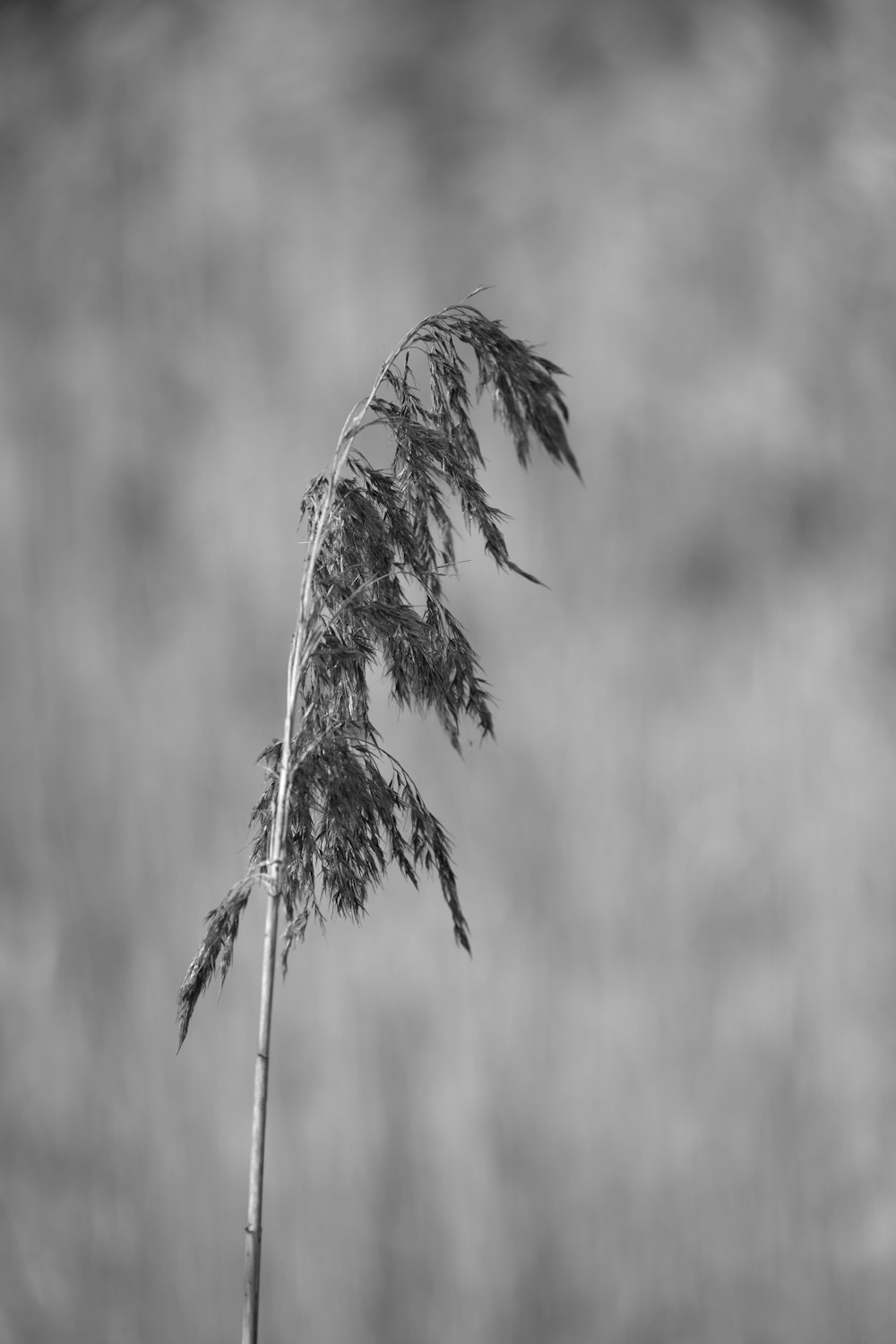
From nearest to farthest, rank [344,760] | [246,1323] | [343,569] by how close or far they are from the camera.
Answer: [246,1323] → [344,760] → [343,569]

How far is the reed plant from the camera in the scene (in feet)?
9.49

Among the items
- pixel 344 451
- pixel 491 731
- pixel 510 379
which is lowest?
pixel 491 731

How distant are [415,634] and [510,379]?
0.73 m

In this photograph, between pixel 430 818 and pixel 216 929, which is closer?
pixel 216 929

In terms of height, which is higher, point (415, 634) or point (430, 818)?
point (415, 634)

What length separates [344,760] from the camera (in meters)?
2.90

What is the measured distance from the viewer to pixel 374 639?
3078mm

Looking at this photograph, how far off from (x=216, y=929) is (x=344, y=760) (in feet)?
1.68

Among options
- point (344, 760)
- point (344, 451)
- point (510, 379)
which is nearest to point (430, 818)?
point (344, 760)

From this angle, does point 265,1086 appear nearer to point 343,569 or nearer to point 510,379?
point 343,569

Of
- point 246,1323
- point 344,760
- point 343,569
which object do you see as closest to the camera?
point 246,1323

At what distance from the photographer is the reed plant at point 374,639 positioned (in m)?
2.89

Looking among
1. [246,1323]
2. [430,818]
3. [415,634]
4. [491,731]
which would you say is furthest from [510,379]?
[246,1323]

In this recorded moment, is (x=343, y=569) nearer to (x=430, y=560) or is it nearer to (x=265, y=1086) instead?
(x=430, y=560)
